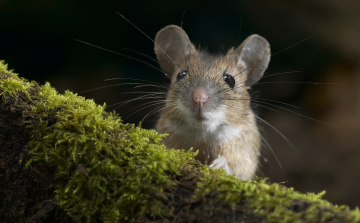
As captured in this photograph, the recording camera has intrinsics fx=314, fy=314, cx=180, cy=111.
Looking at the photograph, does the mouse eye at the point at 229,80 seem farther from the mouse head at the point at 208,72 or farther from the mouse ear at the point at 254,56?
the mouse ear at the point at 254,56

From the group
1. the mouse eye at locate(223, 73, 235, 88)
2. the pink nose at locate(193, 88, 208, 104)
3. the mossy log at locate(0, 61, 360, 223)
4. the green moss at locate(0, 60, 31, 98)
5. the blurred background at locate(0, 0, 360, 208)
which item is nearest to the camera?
the mossy log at locate(0, 61, 360, 223)

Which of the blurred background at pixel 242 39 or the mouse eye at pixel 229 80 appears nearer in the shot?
the mouse eye at pixel 229 80

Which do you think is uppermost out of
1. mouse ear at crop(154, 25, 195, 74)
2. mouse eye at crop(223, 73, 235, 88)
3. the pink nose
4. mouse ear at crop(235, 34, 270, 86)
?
mouse ear at crop(154, 25, 195, 74)

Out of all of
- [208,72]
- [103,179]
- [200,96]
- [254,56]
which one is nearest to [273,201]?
[103,179]

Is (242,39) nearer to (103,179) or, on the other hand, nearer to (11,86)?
(11,86)

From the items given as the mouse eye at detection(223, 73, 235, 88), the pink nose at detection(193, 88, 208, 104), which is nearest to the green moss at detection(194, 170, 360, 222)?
the pink nose at detection(193, 88, 208, 104)

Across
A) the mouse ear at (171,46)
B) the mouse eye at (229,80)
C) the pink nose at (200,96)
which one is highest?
the mouse ear at (171,46)

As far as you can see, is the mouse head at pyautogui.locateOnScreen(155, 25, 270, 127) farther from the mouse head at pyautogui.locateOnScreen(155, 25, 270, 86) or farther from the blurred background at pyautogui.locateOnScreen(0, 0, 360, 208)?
the blurred background at pyautogui.locateOnScreen(0, 0, 360, 208)

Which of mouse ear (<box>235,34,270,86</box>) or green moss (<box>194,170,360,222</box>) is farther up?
mouse ear (<box>235,34,270,86</box>)

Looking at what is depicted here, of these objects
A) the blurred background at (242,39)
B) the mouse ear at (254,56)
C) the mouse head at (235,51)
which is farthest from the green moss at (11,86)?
the blurred background at (242,39)
